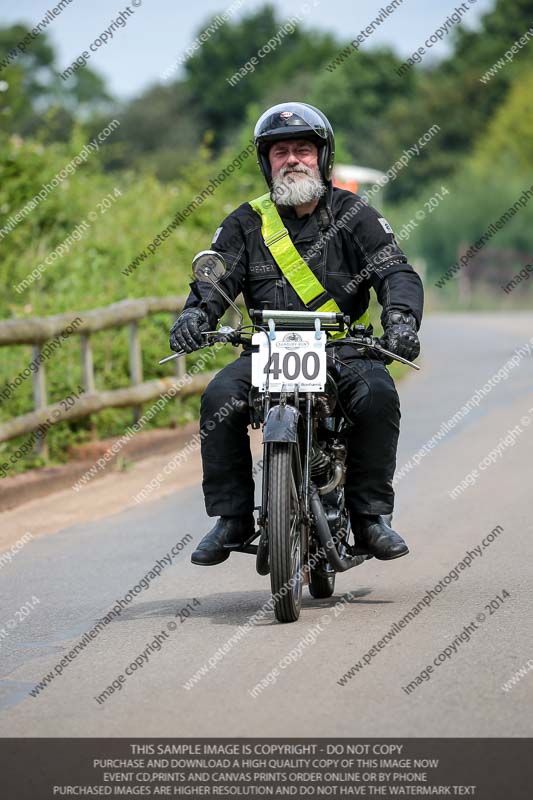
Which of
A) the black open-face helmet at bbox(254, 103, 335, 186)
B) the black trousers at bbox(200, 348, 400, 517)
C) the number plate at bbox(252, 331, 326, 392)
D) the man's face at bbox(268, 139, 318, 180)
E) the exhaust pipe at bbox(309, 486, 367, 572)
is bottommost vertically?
the exhaust pipe at bbox(309, 486, 367, 572)

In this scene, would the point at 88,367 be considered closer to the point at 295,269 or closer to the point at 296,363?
the point at 295,269

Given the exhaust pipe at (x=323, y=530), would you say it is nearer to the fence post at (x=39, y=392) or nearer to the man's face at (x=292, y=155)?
the man's face at (x=292, y=155)

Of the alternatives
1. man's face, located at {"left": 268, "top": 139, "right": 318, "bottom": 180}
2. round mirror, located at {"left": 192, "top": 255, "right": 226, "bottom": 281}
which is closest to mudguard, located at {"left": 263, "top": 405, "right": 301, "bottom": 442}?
round mirror, located at {"left": 192, "top": 255, "right": 226, "bottom": 281}

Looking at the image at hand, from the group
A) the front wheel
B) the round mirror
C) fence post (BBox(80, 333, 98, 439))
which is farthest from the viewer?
fence post (BBox(80, 333, 98, 439))

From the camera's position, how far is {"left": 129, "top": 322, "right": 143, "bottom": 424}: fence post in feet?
45.1

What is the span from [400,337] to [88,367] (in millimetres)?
6487

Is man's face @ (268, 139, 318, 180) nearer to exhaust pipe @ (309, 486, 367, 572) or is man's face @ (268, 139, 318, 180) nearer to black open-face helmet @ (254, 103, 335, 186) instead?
black open-face helmet @ (254, 103, 335, 186)

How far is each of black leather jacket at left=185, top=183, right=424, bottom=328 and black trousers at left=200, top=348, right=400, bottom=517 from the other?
0.97 feet

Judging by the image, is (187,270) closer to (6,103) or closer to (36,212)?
(36,212)

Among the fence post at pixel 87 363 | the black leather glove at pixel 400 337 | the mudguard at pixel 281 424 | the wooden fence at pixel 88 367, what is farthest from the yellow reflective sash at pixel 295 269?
the fence post at pixel 87 363

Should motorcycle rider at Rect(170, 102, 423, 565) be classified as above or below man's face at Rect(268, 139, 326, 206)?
below
